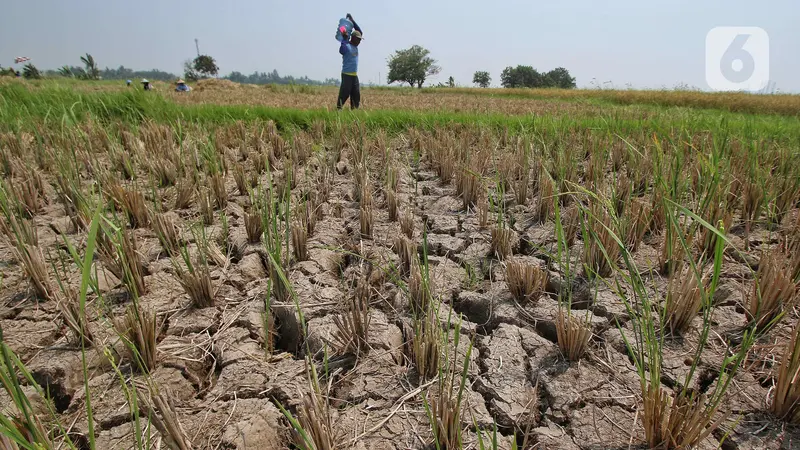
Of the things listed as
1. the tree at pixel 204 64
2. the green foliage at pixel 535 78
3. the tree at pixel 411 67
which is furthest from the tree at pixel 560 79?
the tree at pixel 204 64

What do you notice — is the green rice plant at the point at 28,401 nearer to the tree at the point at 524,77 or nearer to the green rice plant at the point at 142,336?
the green rice plant at the point at 142,336

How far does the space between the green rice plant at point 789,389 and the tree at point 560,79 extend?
56.3 metres

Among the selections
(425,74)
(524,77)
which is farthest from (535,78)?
(425,74)

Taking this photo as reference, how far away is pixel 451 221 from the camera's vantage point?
202cm

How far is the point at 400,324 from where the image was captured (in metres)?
1.27

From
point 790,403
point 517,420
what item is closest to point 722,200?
point 790,403

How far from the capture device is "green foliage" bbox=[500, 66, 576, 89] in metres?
51.4

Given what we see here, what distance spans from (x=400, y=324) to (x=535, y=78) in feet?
189

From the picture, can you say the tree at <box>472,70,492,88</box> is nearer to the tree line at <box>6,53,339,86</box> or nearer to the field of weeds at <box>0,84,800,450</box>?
the tree line at <box>6,53,339,86</box>

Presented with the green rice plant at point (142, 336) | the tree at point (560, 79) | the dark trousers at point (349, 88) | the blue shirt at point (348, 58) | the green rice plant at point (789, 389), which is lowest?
the green rice plant at point (789, 389)

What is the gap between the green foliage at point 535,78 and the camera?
51.4m

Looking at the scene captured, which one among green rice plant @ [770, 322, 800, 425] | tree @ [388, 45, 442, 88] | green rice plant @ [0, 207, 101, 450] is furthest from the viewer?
tree @ [388, 45, 442, 88]

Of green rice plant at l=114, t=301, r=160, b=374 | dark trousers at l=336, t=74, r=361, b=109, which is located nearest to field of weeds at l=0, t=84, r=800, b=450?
green rice plant at l=114, t=301, r=160, b=374

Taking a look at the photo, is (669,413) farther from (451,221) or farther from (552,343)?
(451,221)
